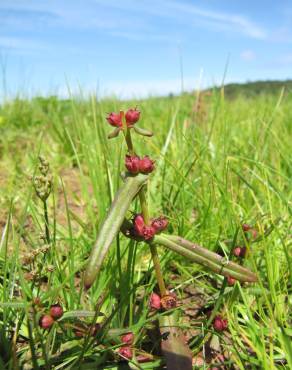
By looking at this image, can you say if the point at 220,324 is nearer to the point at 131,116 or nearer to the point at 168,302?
the point at 168,302

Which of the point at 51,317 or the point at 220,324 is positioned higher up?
the point at 51,317

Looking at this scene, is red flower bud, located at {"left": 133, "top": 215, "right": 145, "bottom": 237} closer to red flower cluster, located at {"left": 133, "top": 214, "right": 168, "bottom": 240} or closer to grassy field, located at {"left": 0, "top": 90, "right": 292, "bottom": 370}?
red flower cluster, located at {"left": 133, "top": 214, "right": 168, "bottom": 240}

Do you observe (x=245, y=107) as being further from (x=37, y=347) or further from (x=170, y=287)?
(x=37, y=347)

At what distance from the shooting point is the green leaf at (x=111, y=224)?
69 centimetres

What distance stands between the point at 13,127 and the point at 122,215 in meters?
2.55

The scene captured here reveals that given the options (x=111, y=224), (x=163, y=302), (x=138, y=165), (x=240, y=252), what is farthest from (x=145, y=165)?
(x=240, y=252)

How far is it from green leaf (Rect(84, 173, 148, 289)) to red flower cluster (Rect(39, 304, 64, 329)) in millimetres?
160

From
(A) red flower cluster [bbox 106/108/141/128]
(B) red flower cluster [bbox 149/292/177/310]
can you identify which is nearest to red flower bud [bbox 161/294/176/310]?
→ (B) red flower cluster [bbox 149/292/177/310]

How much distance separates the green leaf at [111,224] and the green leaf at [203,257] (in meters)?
0.12

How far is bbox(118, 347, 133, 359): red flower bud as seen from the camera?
89 centimetres

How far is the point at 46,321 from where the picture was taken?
2.64ft

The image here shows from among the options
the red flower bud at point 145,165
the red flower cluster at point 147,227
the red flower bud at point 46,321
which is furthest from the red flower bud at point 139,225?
the red flower bud at point 46,321

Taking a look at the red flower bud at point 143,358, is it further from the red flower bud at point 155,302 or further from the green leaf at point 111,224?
the green leaf at point 111,224

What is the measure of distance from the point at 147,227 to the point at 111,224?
11 centimetres
